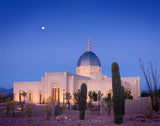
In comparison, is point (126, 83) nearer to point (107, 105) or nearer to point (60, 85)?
point (60, 85)

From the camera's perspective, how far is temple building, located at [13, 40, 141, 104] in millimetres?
31047

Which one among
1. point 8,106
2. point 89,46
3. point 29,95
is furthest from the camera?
point 89,46

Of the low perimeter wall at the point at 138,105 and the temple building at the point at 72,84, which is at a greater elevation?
the temple building at the point at 72,84

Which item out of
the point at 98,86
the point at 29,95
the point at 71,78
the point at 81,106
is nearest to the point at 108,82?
the point at 98,86

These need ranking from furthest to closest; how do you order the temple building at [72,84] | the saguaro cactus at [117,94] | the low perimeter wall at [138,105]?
the temple building at [72,84] → the low perimeter wall at [138,105] → the saguaro cactus at [117,94]

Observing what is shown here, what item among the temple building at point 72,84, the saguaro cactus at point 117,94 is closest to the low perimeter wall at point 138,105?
the saguaro cactus at point 117,94

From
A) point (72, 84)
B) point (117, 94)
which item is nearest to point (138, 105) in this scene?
point (117, 94)

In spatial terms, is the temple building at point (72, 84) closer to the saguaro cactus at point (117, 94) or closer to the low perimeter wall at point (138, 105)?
the low perimeter wall at point (138, 105)

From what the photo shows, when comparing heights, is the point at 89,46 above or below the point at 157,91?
above

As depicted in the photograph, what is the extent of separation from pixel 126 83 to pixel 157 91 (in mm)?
13739

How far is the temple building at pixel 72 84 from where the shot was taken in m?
31.0

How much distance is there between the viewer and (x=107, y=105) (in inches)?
652

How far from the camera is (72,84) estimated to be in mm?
31094

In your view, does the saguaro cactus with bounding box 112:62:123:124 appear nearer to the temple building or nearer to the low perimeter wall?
the low perimeter wall
